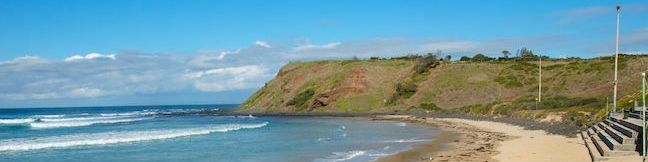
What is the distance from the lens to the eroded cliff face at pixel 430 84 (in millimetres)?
73875

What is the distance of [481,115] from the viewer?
2402 inches

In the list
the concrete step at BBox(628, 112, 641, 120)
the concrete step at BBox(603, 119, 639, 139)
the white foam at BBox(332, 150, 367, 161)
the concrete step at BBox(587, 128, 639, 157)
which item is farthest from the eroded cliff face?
the white foam at BBox(332, 150, 367, 161)

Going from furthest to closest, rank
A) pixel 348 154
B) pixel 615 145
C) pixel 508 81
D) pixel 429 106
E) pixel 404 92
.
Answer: pixel 404 92 → pixel 508 81 → pixel 429 106 → pixel 348 154 → pixel 615 145

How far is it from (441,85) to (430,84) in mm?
1942

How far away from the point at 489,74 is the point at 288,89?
33.4 metres

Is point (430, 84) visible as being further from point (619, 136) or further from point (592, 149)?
point (619, 136)

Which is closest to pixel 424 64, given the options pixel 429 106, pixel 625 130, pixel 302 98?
pixel 429 106

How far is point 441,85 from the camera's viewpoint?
86.6 meters

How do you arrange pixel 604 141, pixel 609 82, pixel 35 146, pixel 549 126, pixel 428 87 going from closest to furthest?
pixel 604 141 → pixel 35 146 → pixel 549 126 → pixel 609 82 → pixel 428 87

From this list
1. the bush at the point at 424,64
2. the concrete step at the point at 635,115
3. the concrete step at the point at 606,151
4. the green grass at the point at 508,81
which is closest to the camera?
the concrete step at the point at 606,151

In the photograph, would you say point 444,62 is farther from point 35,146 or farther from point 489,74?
point 35,146

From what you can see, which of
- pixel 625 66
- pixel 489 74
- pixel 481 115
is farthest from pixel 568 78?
pixel 481 115

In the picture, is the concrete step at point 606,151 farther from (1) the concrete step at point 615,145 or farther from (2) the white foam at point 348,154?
(2) the white foam at point 348,154

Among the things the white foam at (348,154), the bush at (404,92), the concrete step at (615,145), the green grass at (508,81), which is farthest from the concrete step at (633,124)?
the bush at (404,92)
